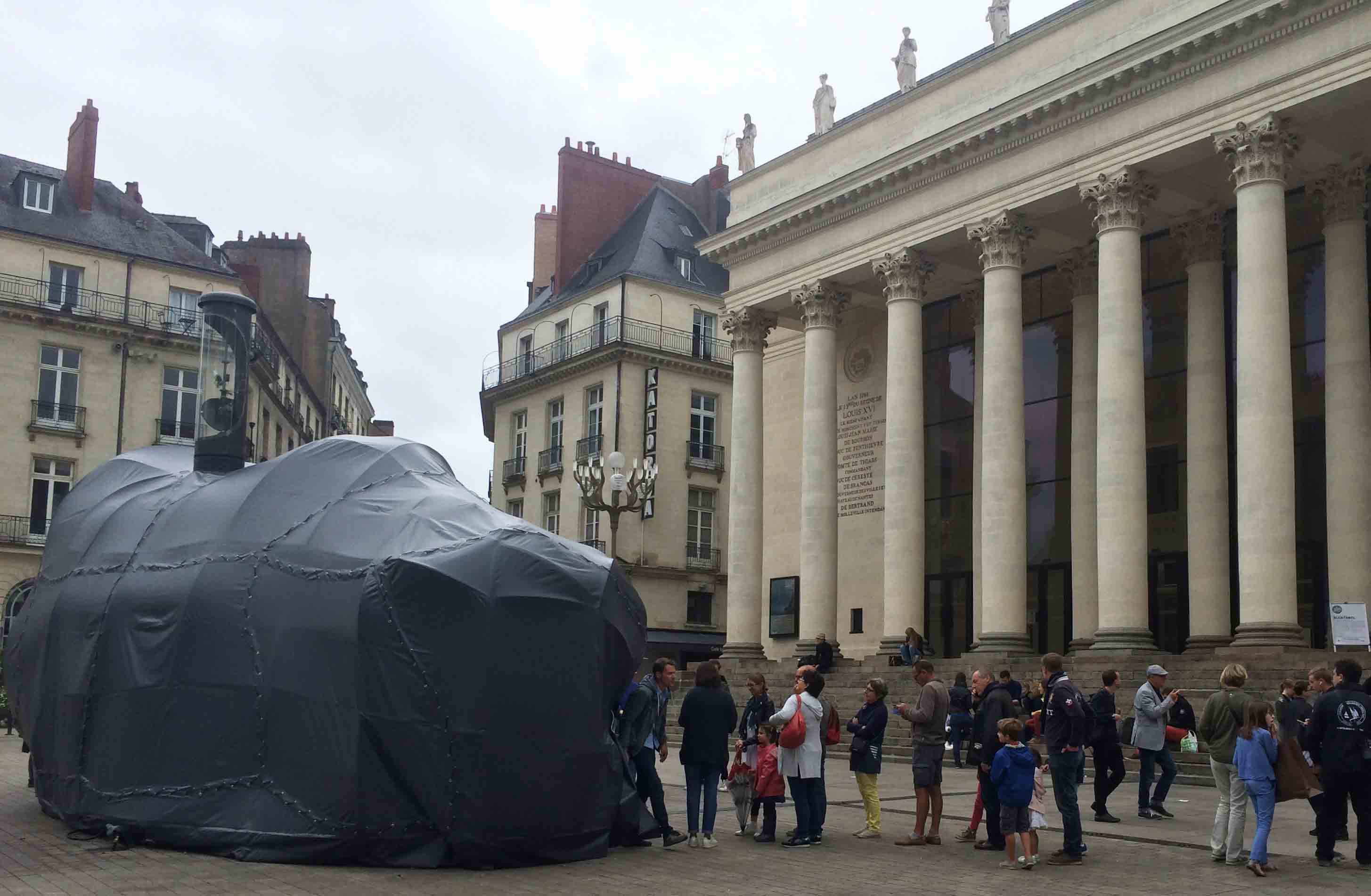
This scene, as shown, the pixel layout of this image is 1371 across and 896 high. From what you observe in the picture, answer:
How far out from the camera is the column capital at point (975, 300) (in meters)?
35.1

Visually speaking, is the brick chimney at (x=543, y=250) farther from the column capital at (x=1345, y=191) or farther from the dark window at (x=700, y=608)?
the column capital at (x=1345, y=191)

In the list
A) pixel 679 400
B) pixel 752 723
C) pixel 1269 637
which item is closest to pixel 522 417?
pixel 679 400

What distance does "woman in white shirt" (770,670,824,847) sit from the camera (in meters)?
12.9

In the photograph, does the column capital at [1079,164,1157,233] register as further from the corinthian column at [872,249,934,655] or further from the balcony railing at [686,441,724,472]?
the balcony railing at [686,441,724,472]

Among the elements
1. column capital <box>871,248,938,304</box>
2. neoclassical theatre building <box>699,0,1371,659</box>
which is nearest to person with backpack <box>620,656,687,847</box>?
neoclassical theatre building <box>699,0,1371,659</box>

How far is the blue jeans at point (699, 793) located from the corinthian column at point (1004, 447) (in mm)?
17025

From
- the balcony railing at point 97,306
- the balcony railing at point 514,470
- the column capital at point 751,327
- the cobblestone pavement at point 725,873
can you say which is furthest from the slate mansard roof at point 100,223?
the cobblestone pavement at point 725,873

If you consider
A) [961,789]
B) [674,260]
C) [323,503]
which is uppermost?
[674,260]

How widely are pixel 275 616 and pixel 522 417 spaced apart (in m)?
45.8

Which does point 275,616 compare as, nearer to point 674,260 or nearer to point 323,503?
point 323,503

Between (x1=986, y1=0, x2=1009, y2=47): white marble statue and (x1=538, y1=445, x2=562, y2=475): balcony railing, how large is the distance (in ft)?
87.3

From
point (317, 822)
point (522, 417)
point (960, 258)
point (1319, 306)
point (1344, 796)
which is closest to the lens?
point (317, 822)

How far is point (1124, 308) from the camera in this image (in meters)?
26.8

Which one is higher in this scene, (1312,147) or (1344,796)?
(1312,147)
